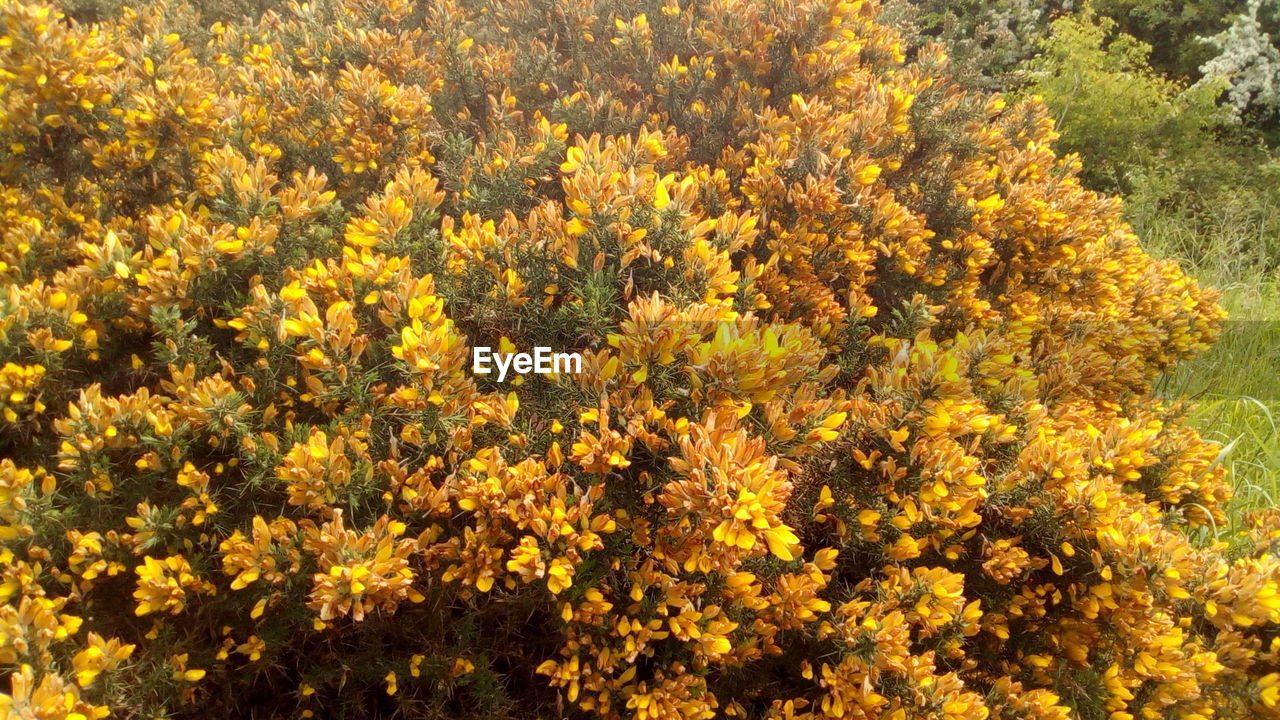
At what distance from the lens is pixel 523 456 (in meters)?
1.77

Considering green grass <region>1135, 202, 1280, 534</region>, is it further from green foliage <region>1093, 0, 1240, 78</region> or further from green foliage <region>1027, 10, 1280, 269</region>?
green foliage <region>1093, 0, 1240, 78</region>

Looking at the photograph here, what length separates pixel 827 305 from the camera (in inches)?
94.8

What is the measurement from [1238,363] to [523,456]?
512 centimetres

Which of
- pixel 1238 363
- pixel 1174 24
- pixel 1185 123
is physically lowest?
pixel 1238 363

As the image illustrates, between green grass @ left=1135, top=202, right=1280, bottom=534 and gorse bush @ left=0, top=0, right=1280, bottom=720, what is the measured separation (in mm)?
1516

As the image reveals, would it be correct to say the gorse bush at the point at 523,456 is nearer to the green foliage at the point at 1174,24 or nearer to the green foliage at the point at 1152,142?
the green foliage at the point at 1152,142

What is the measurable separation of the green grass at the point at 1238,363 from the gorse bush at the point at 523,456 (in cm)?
152

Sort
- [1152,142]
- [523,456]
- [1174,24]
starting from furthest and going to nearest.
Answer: [1174,24]
[1152,142]
[523,456]

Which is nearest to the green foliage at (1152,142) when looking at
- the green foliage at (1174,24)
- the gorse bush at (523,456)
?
the green foliage at (1174,24)

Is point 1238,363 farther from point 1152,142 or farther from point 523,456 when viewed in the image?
point 523,456

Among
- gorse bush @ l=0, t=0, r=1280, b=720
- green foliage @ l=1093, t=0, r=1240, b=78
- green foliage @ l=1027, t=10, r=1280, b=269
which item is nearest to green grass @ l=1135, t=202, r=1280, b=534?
green foliage @ l=1027, t=10, r=1280, b=269

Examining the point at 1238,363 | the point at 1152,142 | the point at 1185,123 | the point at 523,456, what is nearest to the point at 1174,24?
the point at 1185,123

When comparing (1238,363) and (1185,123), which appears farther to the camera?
(1185,123)

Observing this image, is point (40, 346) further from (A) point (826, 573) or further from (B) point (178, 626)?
(A) point (826, 573)
